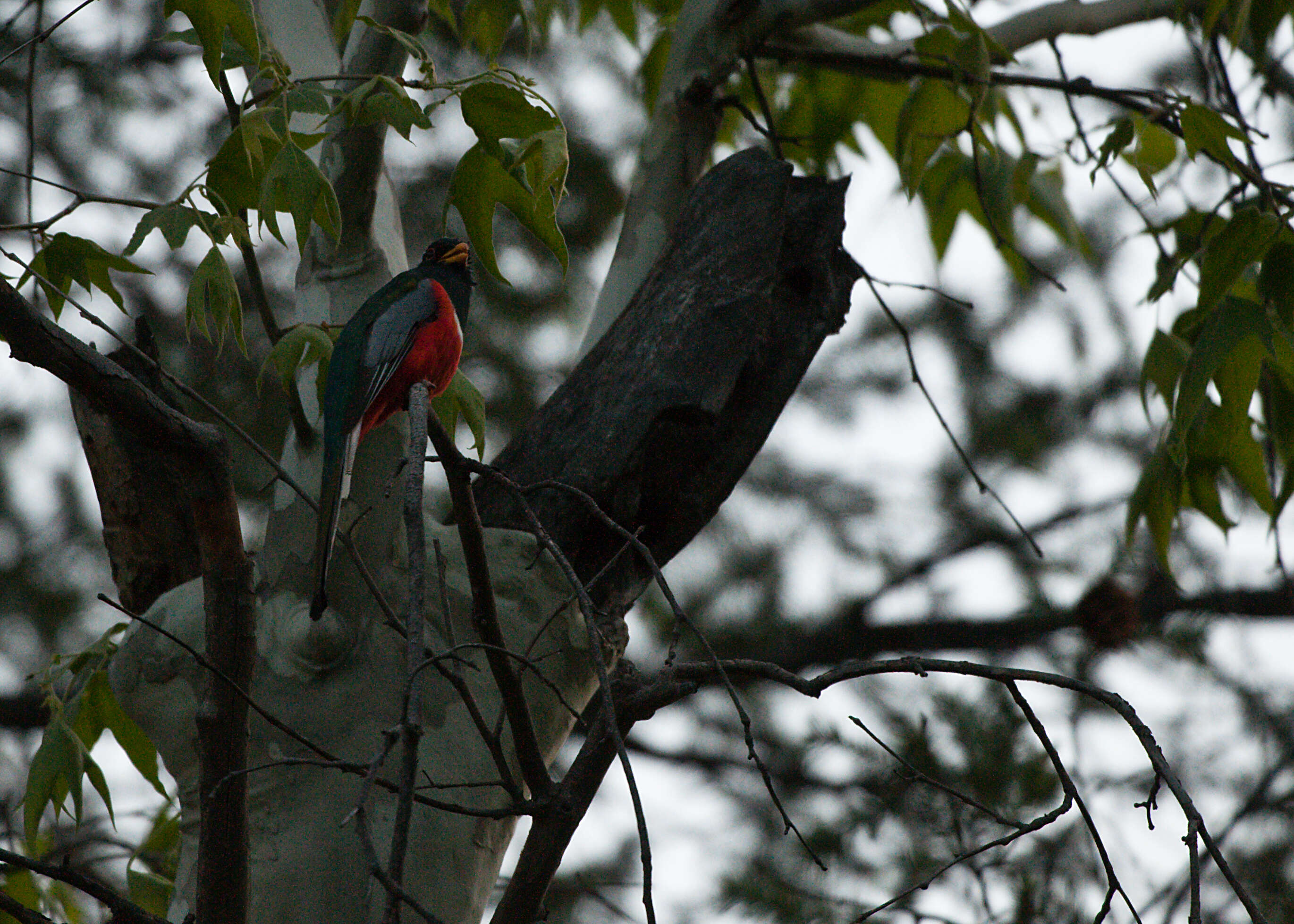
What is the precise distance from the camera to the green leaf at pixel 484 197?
2.01 m

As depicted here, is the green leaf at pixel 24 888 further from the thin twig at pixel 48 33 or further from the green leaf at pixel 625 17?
the green leaf at pixel 625 17

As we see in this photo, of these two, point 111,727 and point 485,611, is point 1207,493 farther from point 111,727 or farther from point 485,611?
point 111,727

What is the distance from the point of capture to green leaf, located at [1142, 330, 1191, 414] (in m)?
2.67

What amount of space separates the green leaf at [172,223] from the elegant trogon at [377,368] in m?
0.31

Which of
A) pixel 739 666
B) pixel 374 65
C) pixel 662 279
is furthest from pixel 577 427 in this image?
pixel 739 666

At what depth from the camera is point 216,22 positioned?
179cm

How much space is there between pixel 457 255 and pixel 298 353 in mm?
810

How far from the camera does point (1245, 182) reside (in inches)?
96.9

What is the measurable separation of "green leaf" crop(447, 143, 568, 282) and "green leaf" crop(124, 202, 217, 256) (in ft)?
1.16

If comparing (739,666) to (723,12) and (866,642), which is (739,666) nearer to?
(723,12)

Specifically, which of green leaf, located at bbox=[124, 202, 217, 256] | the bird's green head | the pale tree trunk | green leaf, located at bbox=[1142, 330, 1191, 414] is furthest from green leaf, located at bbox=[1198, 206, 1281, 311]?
green leaf, located at bbox=[124, 202, 217, 256]

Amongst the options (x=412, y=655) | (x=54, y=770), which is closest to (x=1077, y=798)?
(x=412, y=655)

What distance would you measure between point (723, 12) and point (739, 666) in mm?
2097

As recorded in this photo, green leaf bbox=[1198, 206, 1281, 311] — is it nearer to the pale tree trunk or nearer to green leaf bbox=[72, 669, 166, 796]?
the pale tree trunk
